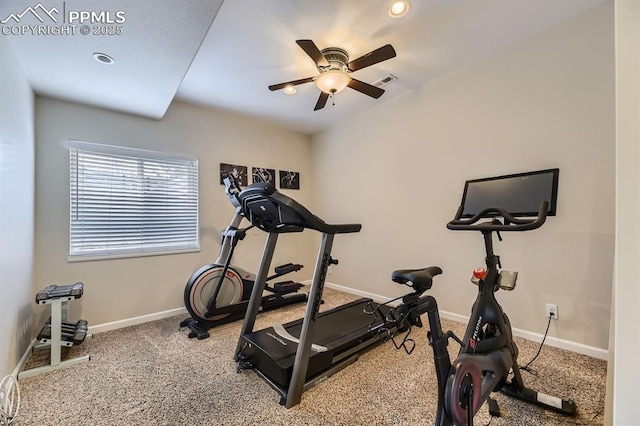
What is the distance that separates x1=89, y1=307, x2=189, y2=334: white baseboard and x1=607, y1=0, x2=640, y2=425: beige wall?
12.0ft

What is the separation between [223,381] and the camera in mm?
1857

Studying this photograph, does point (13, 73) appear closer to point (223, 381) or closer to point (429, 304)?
point (223, 381)

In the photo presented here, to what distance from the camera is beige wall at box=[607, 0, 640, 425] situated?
812 millimetres

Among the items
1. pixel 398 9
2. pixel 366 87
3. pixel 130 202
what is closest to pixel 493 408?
pixel 366 87

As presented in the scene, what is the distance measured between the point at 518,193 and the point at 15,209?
382 cm

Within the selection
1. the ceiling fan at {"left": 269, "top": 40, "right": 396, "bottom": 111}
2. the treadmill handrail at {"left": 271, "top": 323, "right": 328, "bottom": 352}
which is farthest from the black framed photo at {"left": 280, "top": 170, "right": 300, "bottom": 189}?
the treadmill handrail at {"left": 271, "top": 323, "right": 328, "bottom": 352}

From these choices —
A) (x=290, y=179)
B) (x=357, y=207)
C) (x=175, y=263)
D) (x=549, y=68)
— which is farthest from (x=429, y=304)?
(x=290, y=179)

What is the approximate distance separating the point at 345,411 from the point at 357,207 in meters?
2.69

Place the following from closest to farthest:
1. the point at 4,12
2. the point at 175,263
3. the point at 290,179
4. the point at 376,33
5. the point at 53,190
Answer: the point at 4,12 < the point at 376,33 < the point at 53,190 < the point at 175,263 < the point at 290,179

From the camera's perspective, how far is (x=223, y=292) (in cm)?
295

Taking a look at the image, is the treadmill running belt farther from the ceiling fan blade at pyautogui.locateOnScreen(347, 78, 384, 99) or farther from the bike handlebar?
the ceiling fan blade at pyautogui.locateOnScreen(347, 78, 384, 99)

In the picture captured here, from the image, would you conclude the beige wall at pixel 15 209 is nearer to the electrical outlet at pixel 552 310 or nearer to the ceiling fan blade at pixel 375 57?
the ceiling fan blade at pixel 375 57

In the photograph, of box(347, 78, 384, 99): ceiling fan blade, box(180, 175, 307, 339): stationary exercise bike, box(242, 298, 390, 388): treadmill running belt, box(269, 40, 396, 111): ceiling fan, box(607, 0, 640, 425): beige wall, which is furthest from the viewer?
box(180, 175, 307, 339): stationary exercise bike
